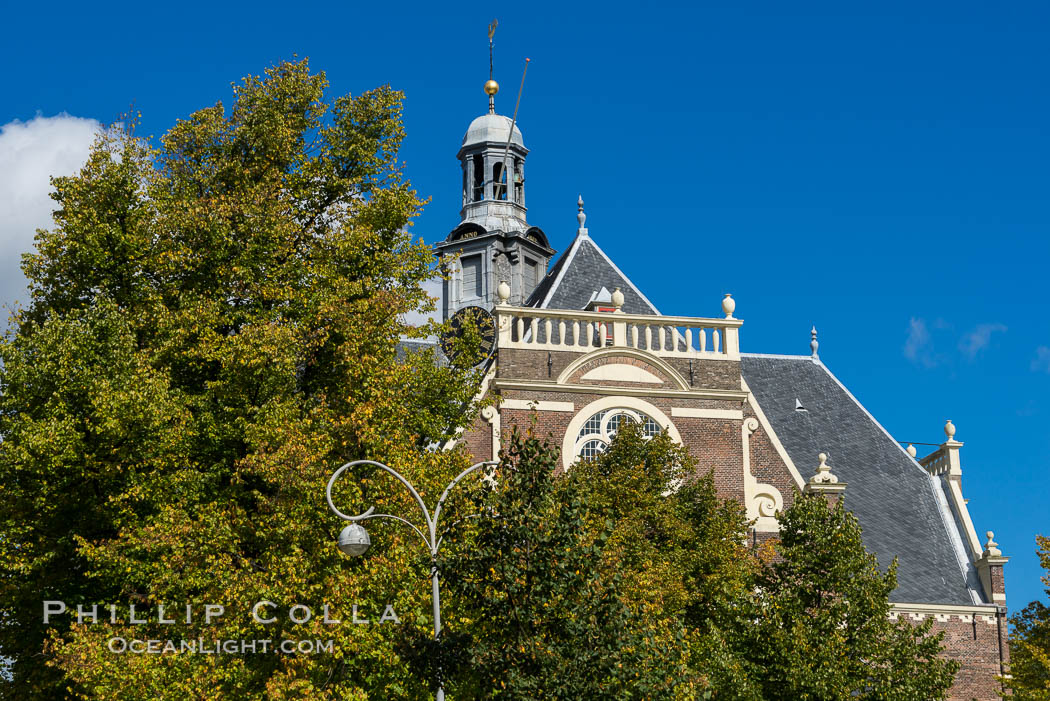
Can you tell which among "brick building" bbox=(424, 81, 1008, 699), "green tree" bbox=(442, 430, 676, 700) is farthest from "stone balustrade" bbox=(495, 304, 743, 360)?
"green tree" bbox=(442, 430, 676, 700)

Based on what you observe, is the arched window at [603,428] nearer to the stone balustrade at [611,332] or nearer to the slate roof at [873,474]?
the stone balustrade at [611,332]

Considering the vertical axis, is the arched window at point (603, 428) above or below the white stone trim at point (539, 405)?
below

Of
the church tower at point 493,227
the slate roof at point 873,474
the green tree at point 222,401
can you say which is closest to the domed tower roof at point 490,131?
the church tower at point 493,227

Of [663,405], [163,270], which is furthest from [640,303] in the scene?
[163,270]

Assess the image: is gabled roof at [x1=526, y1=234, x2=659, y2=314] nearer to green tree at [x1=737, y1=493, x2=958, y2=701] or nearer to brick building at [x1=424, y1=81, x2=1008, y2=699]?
brick building at [x1=424, y1=81, x2=1008, y2=699]

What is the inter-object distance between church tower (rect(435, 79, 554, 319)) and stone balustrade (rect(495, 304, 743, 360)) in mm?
25497

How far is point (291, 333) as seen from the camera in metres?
25.3

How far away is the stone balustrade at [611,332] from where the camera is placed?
1385 inches

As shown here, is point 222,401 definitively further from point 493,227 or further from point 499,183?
point 499,183

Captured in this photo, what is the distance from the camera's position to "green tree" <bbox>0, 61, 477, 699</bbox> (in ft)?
74.2

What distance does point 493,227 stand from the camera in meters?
62.2

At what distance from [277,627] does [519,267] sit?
41.1 m

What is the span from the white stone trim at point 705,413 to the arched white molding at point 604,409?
0.39 metres

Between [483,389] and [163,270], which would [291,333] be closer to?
[163,270]
